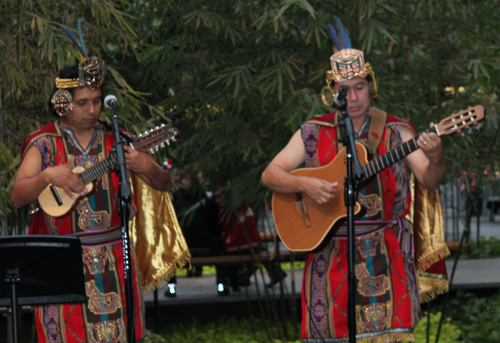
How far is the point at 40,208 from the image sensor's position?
3.08 meters

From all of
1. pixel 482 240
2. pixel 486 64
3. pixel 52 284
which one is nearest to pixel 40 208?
pixel 52 284

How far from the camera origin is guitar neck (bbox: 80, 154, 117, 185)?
297cm

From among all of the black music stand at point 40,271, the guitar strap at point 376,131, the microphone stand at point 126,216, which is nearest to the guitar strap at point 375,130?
the guitar strap at point 376,131

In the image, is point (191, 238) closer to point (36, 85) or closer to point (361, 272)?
point (36, 85)

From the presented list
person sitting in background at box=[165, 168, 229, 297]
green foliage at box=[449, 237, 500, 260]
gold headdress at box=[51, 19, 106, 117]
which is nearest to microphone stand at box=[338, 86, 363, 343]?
gold headdress at box=[51, 19, 106, 117]

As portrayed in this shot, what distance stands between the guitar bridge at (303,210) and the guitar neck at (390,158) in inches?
15.0

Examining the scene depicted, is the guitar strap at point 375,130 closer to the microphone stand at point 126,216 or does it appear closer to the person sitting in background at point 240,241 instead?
the microphone stand at point 126,216

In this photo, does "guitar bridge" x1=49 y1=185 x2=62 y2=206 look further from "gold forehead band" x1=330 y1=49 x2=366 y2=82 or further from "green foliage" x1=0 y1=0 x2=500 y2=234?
"gold forehead band" x1=330 y1=49 x2=366 y2=82

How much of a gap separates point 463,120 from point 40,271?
1.73m

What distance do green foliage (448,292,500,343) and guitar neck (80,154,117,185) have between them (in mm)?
3886

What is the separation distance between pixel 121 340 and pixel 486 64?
293 cm

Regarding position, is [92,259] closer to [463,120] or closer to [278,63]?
[463,120]

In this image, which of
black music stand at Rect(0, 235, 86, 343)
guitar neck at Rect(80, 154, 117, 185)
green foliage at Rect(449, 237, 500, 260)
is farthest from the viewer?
green foliage at Rect(449, 237, 500, 260)

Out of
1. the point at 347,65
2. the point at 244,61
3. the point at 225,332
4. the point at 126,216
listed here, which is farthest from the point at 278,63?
the point at 225,332
